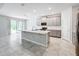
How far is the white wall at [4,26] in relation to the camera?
1.85 m

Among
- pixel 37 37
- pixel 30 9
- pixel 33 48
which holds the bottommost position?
pixel 33 48

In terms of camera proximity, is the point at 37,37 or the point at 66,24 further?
the point at 37,37

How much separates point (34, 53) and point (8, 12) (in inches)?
42.6

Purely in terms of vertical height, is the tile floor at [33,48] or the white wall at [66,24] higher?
the white wall at [66,24]

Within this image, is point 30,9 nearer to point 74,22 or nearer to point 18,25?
point 18,25

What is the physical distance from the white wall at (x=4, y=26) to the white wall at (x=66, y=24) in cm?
127

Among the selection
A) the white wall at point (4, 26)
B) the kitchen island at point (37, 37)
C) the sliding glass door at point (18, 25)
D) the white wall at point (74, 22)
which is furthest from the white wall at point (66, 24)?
the white wall at point (4, 26)

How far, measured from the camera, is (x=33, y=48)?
1.87 meters

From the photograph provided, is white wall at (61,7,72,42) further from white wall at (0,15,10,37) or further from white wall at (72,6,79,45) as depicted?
white wall at (0,15,10,37)

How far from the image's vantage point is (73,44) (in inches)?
71.7

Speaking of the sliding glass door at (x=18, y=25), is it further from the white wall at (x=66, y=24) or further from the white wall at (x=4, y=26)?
the white wall at (x=66, y=24)

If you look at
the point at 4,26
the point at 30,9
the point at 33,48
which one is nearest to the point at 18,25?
the point at 4,26

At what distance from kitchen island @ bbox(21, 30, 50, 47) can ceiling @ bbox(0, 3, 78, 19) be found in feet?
1.34

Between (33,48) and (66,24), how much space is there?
3.05 feet
